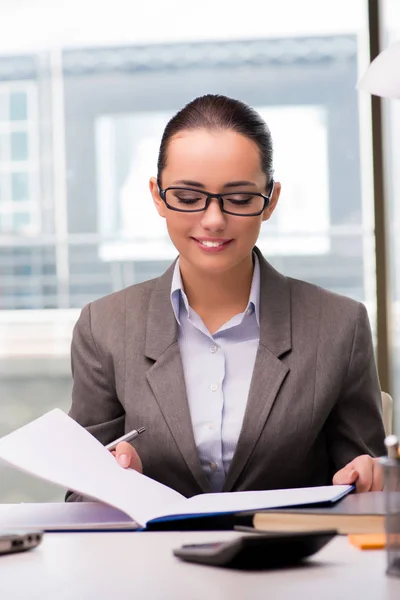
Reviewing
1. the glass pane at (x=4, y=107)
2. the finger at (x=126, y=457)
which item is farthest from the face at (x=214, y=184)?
the glass pane at (x=4, y=107)

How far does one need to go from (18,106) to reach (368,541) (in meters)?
3.33

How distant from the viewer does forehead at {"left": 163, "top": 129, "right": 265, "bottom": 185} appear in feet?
5.40

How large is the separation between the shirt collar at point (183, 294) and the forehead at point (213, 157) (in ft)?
0.73

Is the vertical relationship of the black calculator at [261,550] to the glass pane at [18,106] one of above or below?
below

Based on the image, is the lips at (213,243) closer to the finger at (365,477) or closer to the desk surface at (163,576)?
the finger at (365,477)

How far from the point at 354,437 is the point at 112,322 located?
51cm

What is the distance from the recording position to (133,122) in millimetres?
4039

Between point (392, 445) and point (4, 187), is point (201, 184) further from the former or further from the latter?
point (4, 187)

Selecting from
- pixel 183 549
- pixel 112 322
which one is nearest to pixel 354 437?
pixel 112 322

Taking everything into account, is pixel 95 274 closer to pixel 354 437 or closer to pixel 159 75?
pixel 159 75

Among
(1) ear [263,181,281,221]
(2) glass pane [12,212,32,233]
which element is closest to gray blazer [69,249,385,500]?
(1) ear [263,181,281,221]

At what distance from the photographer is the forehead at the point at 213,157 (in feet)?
5.40

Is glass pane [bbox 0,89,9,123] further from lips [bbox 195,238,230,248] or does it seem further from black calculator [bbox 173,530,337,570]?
black calculator [bbox 173,530,337,570]

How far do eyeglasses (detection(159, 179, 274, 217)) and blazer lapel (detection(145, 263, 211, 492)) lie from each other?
233mm
